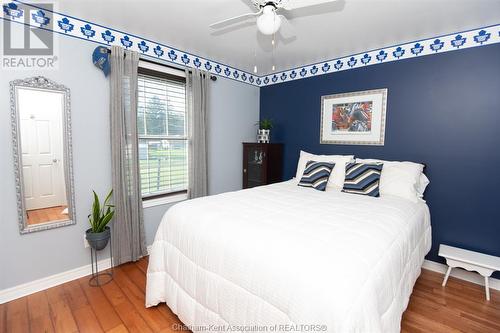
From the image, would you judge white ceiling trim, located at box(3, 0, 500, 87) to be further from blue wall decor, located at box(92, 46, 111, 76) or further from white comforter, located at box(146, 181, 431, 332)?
white comforter, located at box(146, 181, 431, 332)

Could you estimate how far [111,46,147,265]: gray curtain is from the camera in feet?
7.86

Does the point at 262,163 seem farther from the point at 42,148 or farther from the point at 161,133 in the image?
the point at 42,148

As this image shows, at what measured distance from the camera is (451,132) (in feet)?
7.99

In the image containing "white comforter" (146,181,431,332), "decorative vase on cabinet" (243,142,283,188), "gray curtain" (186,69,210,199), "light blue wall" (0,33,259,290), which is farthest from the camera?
"decorative vase on cabinet" (243,142,283,188)

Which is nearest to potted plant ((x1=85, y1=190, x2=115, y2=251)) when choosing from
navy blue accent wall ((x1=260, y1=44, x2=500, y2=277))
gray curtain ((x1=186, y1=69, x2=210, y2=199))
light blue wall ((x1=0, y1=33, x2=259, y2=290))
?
light blue wall ((x1=0, y1=33, x2=259, y2=290))

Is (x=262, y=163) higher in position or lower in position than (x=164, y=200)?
higher

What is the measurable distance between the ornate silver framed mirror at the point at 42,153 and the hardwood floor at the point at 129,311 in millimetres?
625

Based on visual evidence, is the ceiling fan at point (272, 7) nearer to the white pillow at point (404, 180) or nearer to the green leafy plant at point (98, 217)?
the white pillow at point (404, 180)

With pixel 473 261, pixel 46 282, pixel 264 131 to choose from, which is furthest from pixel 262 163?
pixel 46 282

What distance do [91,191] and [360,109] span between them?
3214 mm

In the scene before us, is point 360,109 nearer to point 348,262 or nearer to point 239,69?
point 239,69

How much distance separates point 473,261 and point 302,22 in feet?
8.79

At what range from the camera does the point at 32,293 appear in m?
2.06

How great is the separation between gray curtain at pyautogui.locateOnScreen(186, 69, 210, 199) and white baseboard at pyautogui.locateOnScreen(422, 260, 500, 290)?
111 inches
